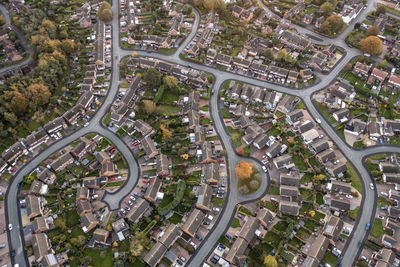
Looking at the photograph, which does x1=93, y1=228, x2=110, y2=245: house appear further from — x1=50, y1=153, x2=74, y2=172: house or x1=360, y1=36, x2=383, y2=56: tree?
x1=360, y1=36, x2=383, y2=56: tree

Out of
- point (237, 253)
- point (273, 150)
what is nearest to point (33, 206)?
point (237, 253)

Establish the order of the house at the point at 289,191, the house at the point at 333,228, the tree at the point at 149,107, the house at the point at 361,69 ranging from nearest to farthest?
1. the house at the point at 333,228
2. the house at the point at 289,191
3. the tree at the point at 149,107
4. the house at the point at 361,69

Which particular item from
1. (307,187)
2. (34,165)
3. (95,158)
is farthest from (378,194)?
(34,165)

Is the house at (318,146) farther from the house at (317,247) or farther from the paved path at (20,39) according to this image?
the paved path at (20,39)

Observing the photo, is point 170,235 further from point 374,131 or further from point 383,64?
point 383,64

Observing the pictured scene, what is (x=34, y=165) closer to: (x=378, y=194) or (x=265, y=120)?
(x=265, y=120)

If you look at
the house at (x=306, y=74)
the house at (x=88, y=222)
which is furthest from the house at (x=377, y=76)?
the house at (x=88, y=222)
